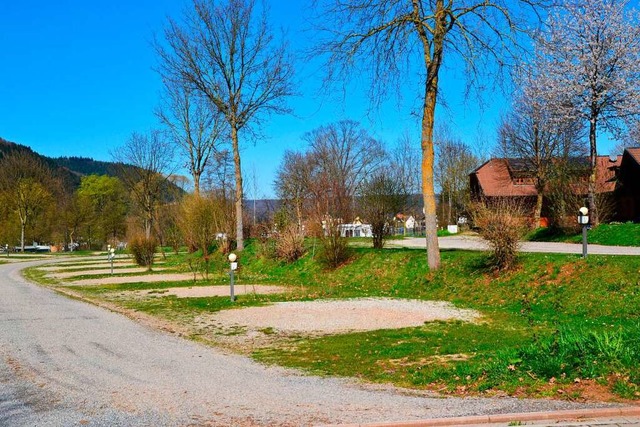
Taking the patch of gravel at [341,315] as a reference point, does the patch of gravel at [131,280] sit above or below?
above

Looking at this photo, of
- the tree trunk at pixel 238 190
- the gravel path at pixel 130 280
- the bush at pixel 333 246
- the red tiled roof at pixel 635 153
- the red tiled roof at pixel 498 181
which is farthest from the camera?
the red tiled roof at pixel 498 181

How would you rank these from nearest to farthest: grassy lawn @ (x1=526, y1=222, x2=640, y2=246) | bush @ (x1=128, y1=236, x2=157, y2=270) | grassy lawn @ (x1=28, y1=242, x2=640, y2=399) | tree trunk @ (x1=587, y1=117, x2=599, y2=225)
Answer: grassy lawn @ (x1=28, y1=242, x2=640, y2=399)
grassy lawn @ (x1=526, y1=222, x2=640, y2=246)
tree trunk @ (x1=587, y1=117, x2=599, y2=225)
bush @ (x1=128, y1=236, x2=157, y2=270)

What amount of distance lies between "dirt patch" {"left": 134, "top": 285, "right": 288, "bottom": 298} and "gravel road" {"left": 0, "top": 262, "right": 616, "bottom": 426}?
8289 millimetres

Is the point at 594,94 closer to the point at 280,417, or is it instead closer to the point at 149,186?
the point at 280,417

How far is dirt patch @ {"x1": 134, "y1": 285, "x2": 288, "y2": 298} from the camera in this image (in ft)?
64.5

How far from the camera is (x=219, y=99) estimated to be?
3362 centimetres

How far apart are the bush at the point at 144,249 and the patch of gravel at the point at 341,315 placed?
838 inches

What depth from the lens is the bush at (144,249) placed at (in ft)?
117

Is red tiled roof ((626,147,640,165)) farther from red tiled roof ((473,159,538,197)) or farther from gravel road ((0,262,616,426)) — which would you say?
gravel road ((0,262,616,426))

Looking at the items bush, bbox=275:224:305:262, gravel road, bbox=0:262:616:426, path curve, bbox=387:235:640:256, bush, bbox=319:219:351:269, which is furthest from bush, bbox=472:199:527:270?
bush, bbox=275:224:305:262

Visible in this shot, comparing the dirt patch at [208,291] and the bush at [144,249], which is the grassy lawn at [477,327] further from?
the bush at [144,249]

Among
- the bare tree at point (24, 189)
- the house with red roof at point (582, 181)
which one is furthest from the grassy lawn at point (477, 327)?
the bare tree at point (24, 189)

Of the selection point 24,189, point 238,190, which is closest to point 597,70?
point 238,190

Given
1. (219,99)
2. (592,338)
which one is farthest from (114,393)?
(219,99)
